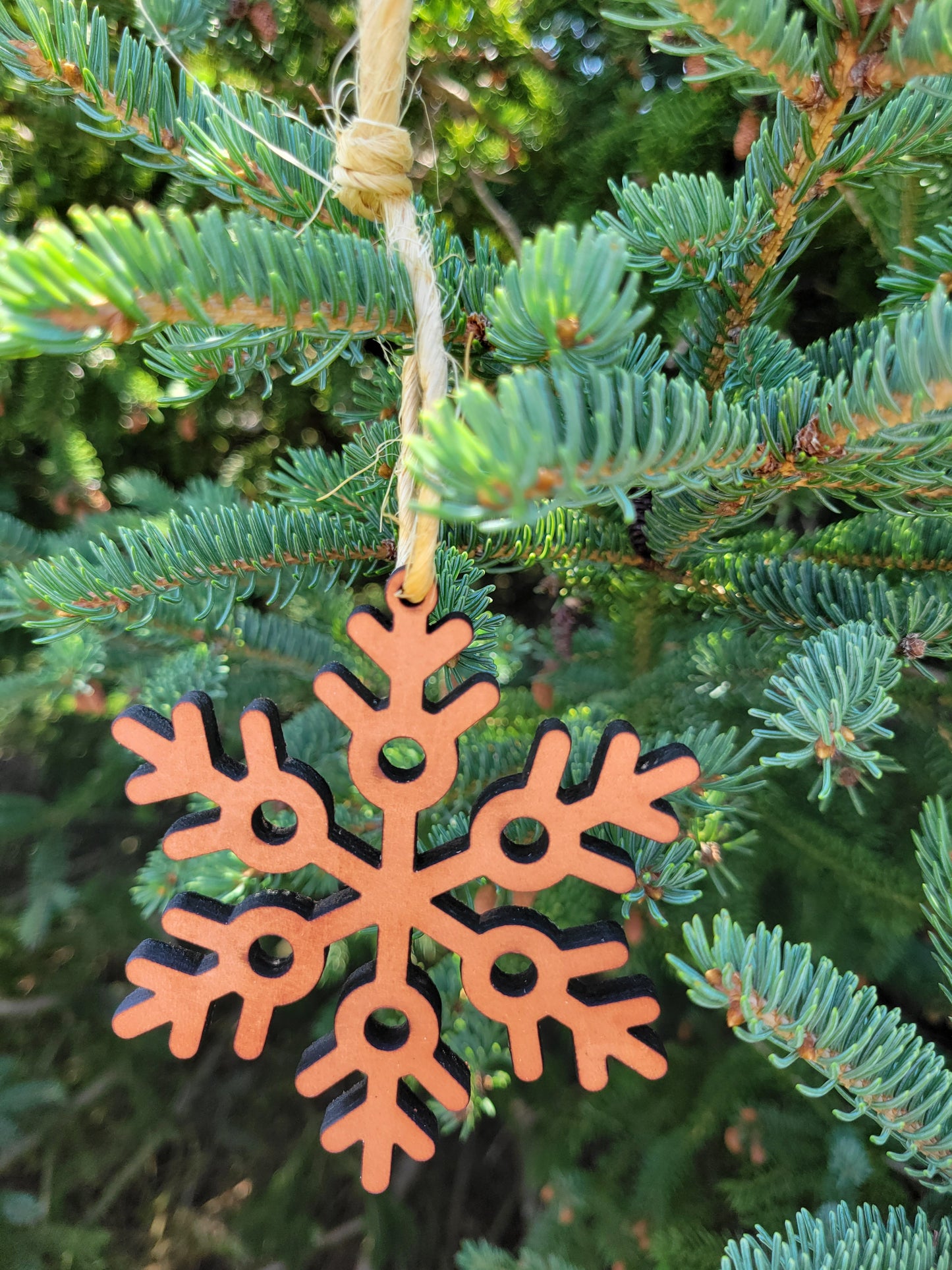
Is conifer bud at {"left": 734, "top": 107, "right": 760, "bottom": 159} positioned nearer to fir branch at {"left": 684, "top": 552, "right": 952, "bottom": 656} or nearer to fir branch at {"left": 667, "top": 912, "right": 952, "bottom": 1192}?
fir branch at {"left": 684, "top": 552, "right": 952, "bottom": 656}

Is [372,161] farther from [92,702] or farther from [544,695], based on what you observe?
[92,702]

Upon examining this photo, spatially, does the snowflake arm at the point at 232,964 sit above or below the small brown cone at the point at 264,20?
below

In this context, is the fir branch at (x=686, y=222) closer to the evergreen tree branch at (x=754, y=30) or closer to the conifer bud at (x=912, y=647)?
the evergreen tree branch at (x=754, y=30)

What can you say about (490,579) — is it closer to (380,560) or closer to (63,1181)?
(380,560)

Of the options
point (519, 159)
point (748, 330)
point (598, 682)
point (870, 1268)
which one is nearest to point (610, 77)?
point (519, 159)

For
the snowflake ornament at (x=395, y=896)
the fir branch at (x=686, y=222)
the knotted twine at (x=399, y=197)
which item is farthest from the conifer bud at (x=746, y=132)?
the snowflake ornament at (x=395, y=896)

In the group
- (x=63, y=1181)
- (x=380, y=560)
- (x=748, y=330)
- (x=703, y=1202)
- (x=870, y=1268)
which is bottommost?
(x=63, y=1181)

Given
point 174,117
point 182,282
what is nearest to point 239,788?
point 182,282
